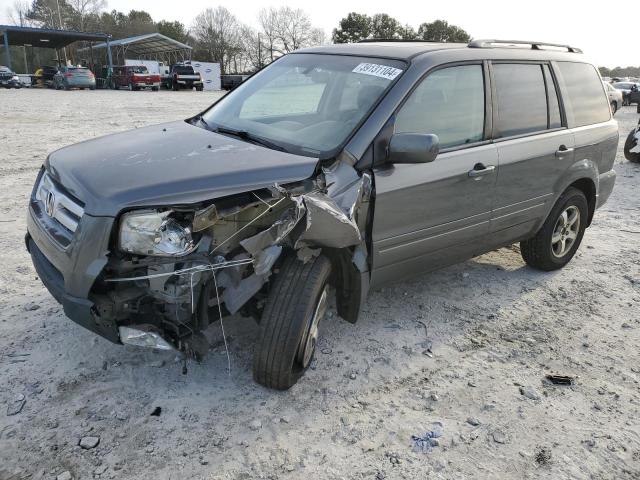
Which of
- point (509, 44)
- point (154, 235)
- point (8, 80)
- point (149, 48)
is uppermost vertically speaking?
point (149, 48)

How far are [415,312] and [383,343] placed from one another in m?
0.55

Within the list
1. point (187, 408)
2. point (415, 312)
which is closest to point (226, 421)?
point (187, 408)

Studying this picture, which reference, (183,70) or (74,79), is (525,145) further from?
(183,70)

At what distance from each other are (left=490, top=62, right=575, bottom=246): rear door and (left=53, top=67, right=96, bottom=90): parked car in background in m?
33.6

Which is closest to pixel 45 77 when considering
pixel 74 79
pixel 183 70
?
pixel 74 79

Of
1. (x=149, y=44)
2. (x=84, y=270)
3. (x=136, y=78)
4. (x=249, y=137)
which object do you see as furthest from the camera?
(x=149, y=44)

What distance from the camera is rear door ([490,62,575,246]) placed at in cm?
391

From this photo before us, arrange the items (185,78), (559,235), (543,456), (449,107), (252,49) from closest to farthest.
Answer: (543,456) → (449,107) → (559,235) → (185,78) → (252,49)

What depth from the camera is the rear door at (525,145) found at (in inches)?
154

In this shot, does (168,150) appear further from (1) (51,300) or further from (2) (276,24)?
(2) (276,24)

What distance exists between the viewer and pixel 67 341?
342cm

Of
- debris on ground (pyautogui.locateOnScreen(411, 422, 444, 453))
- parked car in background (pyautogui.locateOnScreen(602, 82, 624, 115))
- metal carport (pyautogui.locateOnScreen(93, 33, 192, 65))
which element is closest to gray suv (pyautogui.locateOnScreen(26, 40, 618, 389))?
debris on ground (pyautogui.locateOnScreen(411, 422, 444, 453))

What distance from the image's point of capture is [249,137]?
344 centimetres

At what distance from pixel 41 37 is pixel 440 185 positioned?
46.8 metres
